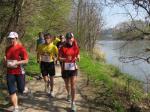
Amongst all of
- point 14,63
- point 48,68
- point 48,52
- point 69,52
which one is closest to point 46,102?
point 48,68

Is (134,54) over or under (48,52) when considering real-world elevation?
under

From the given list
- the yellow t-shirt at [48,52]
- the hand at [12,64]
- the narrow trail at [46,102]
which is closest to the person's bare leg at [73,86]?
the narrow trail at [46,102]

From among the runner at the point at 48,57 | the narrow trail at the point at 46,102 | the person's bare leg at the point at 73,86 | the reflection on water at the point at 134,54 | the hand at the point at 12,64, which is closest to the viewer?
the hand at the point at 12,64

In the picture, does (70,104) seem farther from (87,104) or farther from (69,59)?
(69,59)

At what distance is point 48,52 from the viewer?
1134 cm

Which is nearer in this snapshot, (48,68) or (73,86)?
(73,86)

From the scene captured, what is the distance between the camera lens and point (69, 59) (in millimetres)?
9891

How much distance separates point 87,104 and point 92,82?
12.9 feet

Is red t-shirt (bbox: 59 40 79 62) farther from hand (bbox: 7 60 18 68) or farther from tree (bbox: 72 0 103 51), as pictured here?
tree (bbox: 72 0 103 51)

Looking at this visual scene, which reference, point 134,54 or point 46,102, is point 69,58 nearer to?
point 46,102

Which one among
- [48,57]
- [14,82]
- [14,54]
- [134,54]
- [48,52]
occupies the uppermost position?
[14,54]

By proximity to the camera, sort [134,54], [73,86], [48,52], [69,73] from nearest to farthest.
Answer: [73,86], [69,73], [48,52], [134,54]

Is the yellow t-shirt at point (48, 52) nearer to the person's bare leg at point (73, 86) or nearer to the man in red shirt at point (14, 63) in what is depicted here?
the person's bare leg at point (73, 86)

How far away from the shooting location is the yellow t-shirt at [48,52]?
11336 mm
